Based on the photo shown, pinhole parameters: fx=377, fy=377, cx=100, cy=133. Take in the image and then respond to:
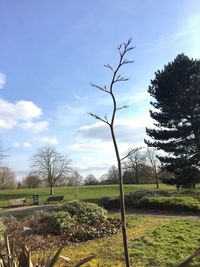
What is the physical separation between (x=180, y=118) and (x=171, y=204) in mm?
13064

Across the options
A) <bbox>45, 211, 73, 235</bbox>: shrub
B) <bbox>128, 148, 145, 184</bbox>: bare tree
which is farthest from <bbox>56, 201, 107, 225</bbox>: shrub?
<bbox>128, 148, 145, 184</bbox>: bare tree

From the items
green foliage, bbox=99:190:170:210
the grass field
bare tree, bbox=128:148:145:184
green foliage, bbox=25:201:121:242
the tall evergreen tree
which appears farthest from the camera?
bare tree, bbox=128:148:145:184

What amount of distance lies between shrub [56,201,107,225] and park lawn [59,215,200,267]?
3.77ft

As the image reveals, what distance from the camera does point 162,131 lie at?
97.7 feet

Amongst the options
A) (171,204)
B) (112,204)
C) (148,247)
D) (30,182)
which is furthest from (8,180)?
(148,247)

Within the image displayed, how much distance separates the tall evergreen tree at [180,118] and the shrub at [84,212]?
1660 centimetres

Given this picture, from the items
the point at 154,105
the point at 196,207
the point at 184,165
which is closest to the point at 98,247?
the point at 196,207

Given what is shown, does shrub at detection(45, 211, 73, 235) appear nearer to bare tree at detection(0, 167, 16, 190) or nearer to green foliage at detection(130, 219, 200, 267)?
green foliage at detection(130, 219, 200, 267)

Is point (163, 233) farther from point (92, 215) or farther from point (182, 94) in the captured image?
point (182, 94)

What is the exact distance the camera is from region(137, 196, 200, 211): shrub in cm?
1709

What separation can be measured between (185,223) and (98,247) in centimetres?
414

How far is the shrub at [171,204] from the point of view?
56.1 ft

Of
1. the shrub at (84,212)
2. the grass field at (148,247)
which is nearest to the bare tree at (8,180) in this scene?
the shrub at (84,212)

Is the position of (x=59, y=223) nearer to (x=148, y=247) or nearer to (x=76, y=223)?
(x=76, y=223)
